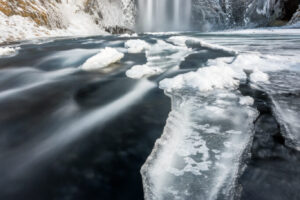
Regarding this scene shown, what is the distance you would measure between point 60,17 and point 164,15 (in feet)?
54.0

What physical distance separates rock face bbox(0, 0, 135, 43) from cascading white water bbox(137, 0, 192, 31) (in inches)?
96.1

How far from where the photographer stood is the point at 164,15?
26.7 metres

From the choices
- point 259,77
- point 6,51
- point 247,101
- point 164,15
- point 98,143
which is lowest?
point 98,143

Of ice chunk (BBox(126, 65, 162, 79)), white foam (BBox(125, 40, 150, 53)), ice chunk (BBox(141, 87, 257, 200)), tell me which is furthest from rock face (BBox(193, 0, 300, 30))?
ice chunk (BBox(141, 87, 257, 200))

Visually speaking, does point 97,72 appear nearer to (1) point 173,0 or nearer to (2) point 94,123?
(2) point 94,123

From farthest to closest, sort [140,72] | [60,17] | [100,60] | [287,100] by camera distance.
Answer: [60,17], [100,60], [140,72], [287,100]

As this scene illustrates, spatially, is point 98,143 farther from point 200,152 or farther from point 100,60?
point 100,60

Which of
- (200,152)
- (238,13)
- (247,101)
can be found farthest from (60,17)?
(238,13)

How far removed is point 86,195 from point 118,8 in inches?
876

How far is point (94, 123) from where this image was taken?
1.93 m

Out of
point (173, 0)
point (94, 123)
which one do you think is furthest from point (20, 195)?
point (173, 0)

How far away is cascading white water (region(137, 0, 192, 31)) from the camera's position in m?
24.4

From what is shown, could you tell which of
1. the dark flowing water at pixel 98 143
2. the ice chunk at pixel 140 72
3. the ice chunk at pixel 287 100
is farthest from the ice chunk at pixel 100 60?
the ice chunk at pixel 287 100

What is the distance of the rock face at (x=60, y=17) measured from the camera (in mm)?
10094
